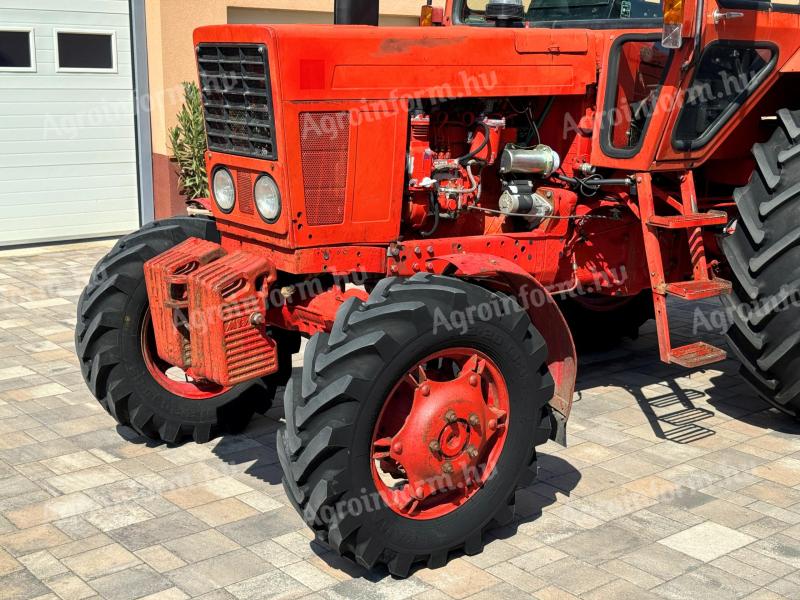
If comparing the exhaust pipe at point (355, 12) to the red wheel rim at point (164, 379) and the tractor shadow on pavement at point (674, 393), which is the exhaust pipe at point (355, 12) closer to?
the red wheel rim at point (164, 379)

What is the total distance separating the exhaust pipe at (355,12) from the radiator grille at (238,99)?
70 centimetres

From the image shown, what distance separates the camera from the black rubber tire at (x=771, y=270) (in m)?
5.56

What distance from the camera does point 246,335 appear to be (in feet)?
15.6

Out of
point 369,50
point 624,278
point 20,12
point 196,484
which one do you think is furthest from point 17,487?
point 20,12

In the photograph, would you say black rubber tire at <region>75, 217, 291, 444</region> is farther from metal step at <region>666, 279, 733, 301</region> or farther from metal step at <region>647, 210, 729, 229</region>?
metal step at <region>666, 279, 733, 301</region>

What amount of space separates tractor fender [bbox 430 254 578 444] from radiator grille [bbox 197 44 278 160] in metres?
0.96

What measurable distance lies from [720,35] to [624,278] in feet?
4.65

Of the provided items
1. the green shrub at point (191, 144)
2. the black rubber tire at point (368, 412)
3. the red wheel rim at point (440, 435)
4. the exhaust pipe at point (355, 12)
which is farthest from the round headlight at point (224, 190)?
the green shrub at point (191, 144)

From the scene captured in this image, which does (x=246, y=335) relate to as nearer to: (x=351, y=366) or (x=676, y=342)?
(x=351, y=366)

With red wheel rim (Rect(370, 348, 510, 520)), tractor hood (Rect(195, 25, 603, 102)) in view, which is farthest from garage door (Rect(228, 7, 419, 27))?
red wheel rim (Rect(370, 348, 510, 520))

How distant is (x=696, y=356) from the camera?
5.48 m

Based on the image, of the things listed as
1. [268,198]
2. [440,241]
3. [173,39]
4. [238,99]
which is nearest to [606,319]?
[440,241]

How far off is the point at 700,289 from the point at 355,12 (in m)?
2.25

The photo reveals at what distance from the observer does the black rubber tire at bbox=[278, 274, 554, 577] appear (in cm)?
417
